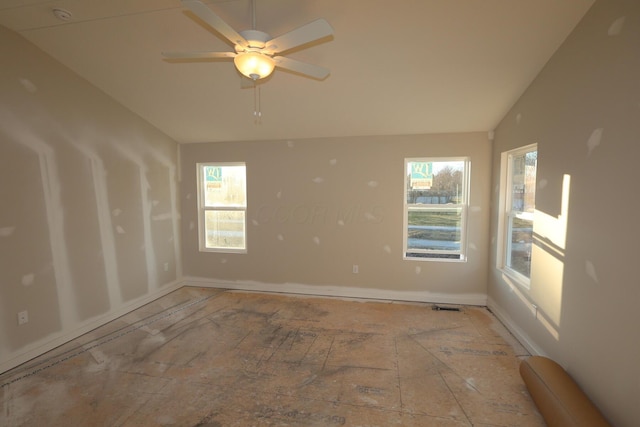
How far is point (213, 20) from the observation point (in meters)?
1.48

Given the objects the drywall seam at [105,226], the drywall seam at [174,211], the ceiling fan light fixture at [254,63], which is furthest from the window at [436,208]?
the drywall seam at [105,226]

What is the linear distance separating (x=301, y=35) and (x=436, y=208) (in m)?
3.10

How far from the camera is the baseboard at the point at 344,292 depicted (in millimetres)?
3957

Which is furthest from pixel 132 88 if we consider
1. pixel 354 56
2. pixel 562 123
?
pixel 562 123

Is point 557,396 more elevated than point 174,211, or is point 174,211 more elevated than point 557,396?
point 174,211

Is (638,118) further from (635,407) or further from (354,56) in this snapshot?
(354,56)

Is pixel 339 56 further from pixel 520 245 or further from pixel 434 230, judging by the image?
pixel 520 245

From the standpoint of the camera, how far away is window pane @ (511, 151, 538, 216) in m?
2.97

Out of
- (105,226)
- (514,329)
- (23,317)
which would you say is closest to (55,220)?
(105,226)

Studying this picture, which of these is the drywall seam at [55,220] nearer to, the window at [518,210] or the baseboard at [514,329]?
the baseboard at [514,329]

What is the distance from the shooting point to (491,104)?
317 cm

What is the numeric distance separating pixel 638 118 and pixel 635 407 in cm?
155

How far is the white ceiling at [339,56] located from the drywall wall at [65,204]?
0.95 feet

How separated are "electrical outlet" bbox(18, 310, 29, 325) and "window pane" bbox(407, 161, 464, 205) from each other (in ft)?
14.1
